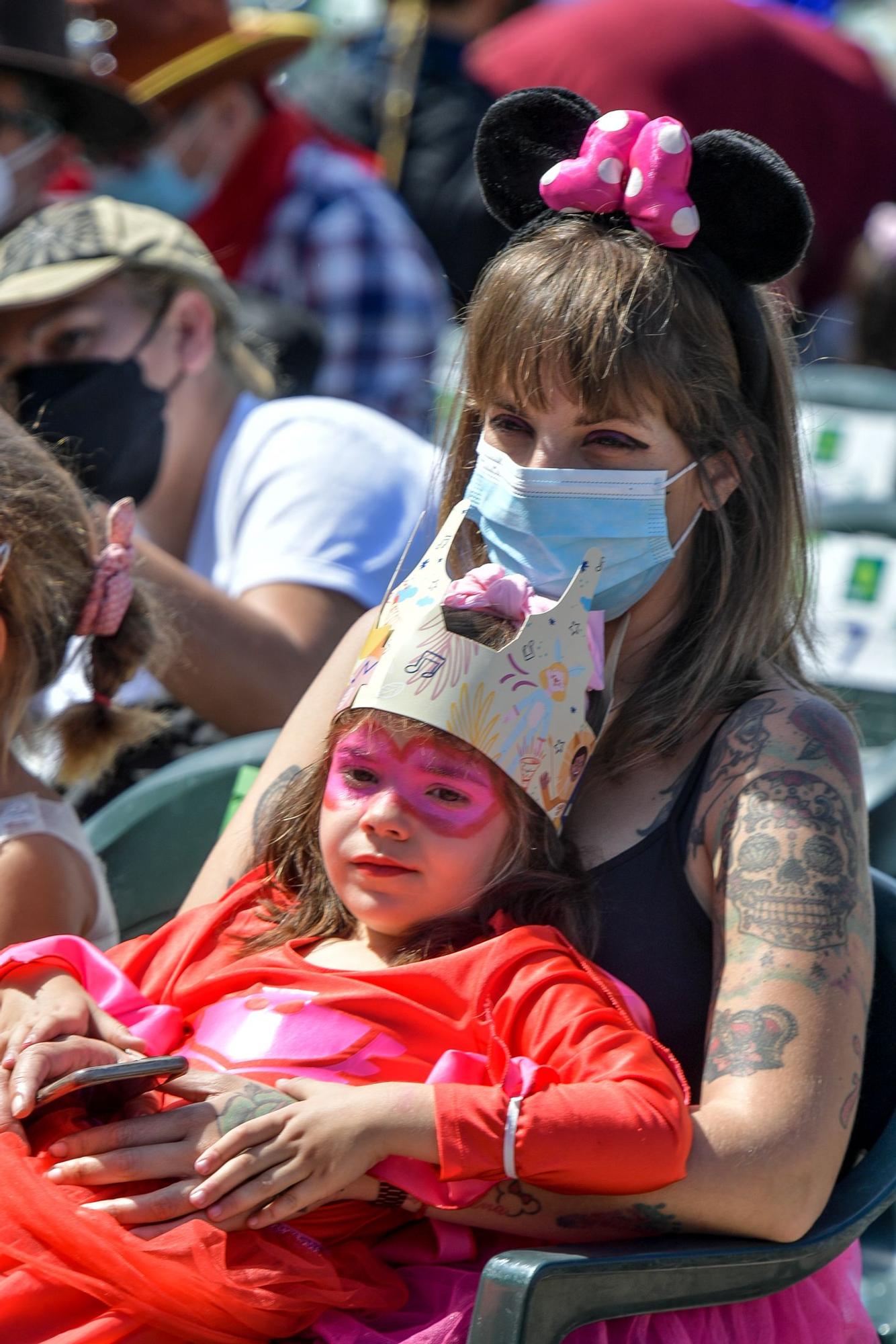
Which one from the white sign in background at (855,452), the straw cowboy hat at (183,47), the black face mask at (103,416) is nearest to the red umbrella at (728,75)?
the straw cowboy hat at (183,47)

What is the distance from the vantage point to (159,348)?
11.1 ft

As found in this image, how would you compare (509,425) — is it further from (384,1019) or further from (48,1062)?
(48,1062)

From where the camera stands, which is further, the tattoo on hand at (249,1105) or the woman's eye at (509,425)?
the woman's eye at (509,425)

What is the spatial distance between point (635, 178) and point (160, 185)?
4.10 m

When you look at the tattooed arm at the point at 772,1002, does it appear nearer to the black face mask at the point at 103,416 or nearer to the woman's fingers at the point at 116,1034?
the woman's fingers at the point at 116,1034

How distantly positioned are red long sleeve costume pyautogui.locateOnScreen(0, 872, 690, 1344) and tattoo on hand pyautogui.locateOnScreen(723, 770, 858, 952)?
18cm

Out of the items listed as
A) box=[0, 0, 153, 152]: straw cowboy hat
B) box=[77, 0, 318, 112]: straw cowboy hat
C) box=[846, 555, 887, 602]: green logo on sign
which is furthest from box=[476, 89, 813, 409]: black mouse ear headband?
box=[77, 0, 318, 112]: straw cowboy hat

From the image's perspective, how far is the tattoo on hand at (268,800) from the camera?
2289 millimetres

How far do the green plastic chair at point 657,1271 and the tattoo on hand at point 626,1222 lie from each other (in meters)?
0.02

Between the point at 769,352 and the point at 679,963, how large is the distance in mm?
750

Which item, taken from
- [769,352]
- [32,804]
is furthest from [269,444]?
[769,352]

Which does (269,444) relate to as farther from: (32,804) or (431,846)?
(431,846)

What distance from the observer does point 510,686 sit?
191 cm

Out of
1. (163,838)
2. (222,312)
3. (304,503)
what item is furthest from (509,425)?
(222,312)
